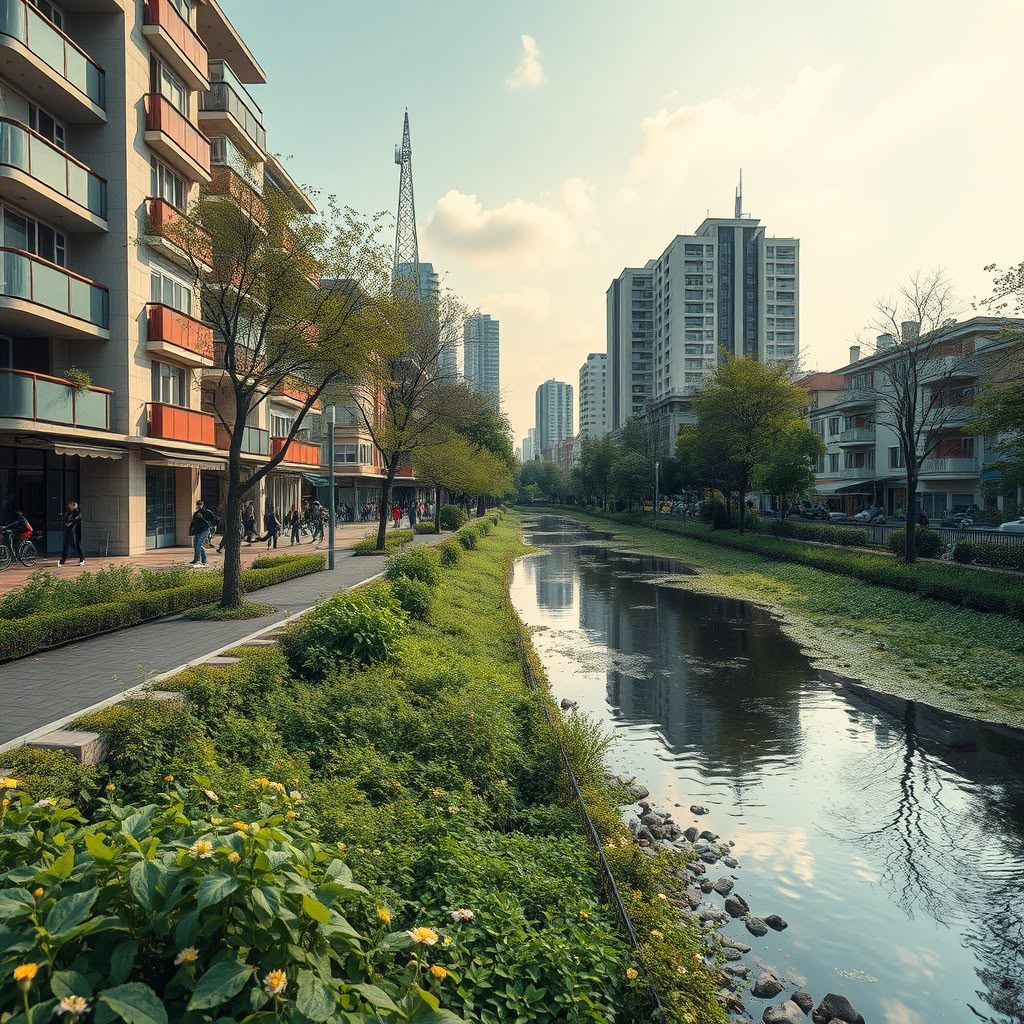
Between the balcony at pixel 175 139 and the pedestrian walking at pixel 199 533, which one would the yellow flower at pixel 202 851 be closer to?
the pedestrian walking at pixel 199 533

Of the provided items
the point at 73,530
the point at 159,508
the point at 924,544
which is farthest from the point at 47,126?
the point at 924,544

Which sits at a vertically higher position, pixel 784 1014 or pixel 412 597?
Answer: pixel 412 597

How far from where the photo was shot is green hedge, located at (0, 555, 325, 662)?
34.5 ft

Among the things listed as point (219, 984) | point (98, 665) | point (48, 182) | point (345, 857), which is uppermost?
Answer: point (48, 182)

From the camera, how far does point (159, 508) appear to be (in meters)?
28.7

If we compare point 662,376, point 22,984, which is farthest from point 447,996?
point 662,376

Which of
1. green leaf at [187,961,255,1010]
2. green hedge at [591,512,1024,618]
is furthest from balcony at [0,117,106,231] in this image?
green hedge at [591,512,1024,618]

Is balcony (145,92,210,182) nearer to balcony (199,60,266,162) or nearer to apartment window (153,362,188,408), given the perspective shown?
balcony (199,60,266,162)

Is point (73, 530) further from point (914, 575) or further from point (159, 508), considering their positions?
point (914, 575)

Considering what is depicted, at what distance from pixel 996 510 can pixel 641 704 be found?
156 ft

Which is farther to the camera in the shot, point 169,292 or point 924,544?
point 924,544

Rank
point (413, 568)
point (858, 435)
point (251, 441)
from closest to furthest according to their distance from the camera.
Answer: point (413, 568)
point (251, 441)
point (858, 435)

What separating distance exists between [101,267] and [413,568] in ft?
49.4

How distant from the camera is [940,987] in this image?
6133 mm
